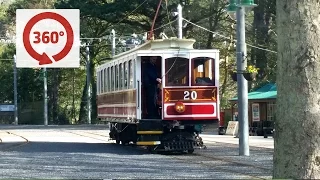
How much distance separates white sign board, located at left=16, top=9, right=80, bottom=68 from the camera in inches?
381

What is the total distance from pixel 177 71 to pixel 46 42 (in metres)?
13.7

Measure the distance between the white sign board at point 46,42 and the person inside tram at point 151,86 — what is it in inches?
540

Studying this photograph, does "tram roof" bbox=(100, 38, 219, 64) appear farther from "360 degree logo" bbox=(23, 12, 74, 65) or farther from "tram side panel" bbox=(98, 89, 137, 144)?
"360 degree logo" bbox=(23, 12, 74, 65)

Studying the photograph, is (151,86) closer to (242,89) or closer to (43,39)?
(242,89)

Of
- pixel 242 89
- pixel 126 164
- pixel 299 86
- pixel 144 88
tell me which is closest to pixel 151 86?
pixel 144 88

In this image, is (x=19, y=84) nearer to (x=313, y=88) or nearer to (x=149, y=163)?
(x=149, y=163)

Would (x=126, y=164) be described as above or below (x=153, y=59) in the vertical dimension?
below

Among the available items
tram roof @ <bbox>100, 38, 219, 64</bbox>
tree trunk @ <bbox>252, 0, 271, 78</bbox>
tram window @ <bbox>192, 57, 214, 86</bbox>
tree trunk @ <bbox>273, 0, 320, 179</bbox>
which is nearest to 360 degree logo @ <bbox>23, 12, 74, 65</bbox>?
tree trunk @ <bbox>273, 0, 320, 179</bbox>

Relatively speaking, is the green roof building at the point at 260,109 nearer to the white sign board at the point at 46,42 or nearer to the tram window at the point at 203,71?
the tram window at the point at 203,71

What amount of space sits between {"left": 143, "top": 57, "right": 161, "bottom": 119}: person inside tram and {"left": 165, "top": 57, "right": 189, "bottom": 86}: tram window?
683mm

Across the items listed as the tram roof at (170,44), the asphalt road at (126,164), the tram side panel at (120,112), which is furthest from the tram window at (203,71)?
the asphalt road at (126,164)

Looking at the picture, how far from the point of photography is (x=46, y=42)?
9.70m

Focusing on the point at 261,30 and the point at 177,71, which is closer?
the point at 177,71

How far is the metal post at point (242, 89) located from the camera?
73.7 ft
